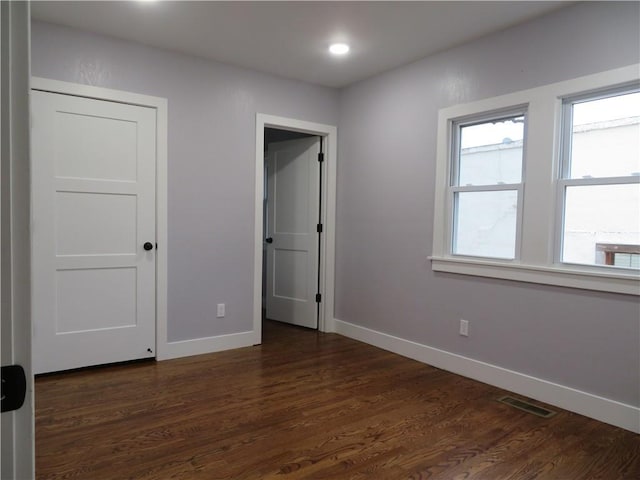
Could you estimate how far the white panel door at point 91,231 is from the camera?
10.6ft

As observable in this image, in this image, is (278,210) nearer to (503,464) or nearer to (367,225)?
(367,225)

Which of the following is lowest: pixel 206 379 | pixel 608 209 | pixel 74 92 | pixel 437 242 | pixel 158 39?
pixel 206 379

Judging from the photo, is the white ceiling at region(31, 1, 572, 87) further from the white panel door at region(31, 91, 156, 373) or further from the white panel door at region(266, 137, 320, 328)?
the white panel door at region(266, 137, 320, 328)

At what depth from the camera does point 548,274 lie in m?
2.91

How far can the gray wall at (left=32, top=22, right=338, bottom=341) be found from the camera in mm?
3553

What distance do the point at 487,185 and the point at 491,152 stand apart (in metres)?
0.26

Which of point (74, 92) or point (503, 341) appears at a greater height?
point (74, 92)

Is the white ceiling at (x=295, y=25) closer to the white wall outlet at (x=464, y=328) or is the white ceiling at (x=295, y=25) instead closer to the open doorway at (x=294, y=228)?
the open doorway at (x=294, y=228)

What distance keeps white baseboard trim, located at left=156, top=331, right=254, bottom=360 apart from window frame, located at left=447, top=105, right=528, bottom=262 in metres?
2.05

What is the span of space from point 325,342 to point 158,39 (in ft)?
9.92

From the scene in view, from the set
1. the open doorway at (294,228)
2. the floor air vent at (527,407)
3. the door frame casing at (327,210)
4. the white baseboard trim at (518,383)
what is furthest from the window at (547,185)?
the open doorway at (294,228)

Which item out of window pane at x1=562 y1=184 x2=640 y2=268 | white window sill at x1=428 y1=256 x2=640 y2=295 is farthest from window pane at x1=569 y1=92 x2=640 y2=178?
white window sill at x1=428 y1=256 x2=640 y2=295

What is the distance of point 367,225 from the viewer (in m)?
4.36

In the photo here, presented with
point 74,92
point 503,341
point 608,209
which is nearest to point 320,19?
point 74,92
